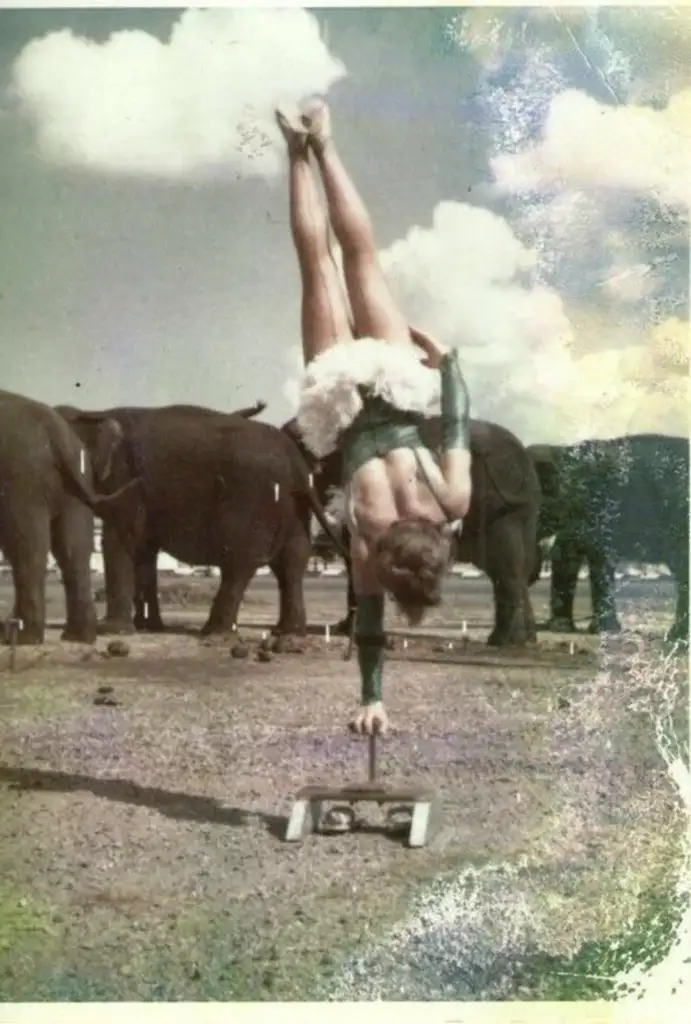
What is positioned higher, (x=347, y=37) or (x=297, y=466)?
(x=347, y=37)

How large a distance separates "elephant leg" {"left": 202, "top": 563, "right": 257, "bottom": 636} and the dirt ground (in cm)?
2

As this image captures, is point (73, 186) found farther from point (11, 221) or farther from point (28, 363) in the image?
point (28, 363)

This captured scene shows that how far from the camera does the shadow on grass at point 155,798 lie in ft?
6.73

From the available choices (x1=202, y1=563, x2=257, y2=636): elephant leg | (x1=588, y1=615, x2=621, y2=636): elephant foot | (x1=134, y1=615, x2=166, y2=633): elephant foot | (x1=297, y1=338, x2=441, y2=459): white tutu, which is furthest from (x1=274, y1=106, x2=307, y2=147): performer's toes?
(x1=588, y1=615, x2=621, y2=636): elephant foot

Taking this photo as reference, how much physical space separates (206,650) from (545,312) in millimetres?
781

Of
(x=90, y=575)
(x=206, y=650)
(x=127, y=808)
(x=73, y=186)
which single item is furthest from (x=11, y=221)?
(x=127, y=808)

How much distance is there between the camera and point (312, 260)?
213 centimetres

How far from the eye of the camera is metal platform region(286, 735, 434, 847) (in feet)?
6.64

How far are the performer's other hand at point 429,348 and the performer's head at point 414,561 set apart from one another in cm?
26

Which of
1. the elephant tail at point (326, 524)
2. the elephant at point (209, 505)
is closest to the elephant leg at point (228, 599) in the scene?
the elephant at point (209, 505)

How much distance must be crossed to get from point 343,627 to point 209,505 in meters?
0.31

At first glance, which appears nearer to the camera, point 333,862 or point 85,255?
point 333,862

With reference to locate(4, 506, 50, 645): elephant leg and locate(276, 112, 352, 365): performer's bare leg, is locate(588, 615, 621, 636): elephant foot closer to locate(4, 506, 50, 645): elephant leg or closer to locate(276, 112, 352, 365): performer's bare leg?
locate(276, 112, 352, 365): performer's bare leg
